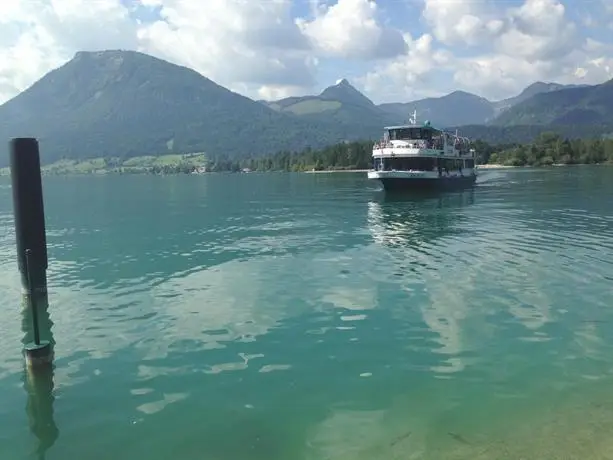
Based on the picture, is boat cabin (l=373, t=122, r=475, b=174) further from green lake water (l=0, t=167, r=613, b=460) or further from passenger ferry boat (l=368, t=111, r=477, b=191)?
green lake water (l=0, t=167, r=613, b=460)

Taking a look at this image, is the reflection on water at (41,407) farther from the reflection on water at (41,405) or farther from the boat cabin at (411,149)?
the boat cabin at (411,149)

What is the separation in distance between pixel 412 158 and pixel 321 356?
228ft

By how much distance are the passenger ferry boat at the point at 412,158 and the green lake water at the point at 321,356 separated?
46.4 m

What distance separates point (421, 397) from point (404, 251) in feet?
67.3

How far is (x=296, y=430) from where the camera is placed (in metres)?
12.4

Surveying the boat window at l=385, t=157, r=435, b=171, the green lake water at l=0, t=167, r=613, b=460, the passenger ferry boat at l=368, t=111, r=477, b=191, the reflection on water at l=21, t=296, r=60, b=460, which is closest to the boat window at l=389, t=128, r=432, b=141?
the passenger ferry boat at l=368, t=111, r=477, b=191

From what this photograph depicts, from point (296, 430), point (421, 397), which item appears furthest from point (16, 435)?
point (421, 397)

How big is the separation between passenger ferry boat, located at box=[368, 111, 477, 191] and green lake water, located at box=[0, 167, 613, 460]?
46427 millimetres

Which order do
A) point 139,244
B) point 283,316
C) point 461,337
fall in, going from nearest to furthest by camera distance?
point 461,337 → point 283,316 → point 139,244

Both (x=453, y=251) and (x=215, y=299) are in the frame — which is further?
(x=453, y=251)

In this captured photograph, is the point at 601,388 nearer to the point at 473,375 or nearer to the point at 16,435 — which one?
the point at 473,375

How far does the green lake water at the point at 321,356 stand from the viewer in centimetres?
1204

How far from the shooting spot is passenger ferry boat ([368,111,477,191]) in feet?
265

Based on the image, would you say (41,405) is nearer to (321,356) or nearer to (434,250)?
(321,356)
